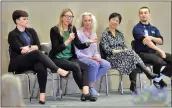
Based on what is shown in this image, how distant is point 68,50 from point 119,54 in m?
0.66

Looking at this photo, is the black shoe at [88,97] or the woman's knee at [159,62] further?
the woman's knee at [159,62]

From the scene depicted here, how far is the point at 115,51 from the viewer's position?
13.6ft

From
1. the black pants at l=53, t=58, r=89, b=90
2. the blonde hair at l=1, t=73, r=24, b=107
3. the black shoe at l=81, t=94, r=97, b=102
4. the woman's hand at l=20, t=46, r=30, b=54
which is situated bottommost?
the black shoe at l=81, t=94, r=97, b=102

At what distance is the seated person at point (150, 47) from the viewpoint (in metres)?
4.29

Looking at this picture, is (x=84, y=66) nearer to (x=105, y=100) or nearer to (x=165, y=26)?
(x=105, y=100)

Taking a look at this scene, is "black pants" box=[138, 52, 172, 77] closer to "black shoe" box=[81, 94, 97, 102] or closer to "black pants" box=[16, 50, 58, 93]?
"black shoe" box=[81, 94, 97, 102]

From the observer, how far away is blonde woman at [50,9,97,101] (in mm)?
3734

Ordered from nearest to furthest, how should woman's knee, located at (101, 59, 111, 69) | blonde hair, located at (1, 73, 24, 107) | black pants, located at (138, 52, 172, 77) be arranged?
Answer: 1. blonde hair, located at (1, 73, 24, 107)
2. woman's knee, located at (101, 59, 111, 69)
3. black pants, located at (138, 52, 172, 77)

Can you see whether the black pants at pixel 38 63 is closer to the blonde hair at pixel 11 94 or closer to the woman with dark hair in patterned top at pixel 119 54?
the woman with dark hair in patterned top at pixel 119 54

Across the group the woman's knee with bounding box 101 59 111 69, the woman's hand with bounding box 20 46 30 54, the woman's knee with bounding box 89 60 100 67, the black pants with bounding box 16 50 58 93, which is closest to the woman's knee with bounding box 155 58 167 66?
the woman's knee with bounding box 101 59 111 69

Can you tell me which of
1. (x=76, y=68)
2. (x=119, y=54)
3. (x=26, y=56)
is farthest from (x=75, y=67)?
(x=119, y=54)

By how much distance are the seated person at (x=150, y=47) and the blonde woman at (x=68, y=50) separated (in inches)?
29.5

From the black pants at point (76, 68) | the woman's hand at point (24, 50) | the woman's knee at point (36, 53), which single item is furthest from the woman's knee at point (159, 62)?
the woman's hand at point (24, 50)

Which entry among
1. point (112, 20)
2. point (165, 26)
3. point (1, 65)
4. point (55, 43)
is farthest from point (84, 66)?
point (165, 26)
